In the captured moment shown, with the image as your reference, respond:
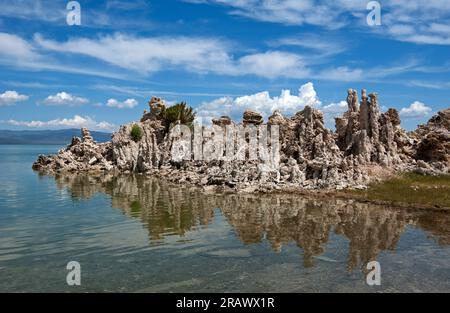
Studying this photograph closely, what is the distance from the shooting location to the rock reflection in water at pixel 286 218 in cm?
3303

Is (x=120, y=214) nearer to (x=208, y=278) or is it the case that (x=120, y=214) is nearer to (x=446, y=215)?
(x=208, y=278)

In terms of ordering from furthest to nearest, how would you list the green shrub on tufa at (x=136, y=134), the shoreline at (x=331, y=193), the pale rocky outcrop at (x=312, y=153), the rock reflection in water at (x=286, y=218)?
the green shrub on tufa at (x=136, y=134), the pale rocky outcrop at (x=312, y=153), the shoreline at (x=331, y=193), the rock reflection in water at (x=286, y=218)

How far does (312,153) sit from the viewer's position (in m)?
66.9

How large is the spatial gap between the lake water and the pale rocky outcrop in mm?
8367

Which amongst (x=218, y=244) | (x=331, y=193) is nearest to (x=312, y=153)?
(x=331, y=193)

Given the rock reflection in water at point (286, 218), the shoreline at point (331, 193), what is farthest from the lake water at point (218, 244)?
the shoreline at point (331, 193)

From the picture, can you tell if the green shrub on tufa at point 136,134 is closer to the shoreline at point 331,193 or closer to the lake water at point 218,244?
the shoreline at point 331,193

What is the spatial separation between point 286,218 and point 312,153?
90.5ft

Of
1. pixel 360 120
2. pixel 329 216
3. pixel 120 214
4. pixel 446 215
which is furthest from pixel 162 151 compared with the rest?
pixel 446 215

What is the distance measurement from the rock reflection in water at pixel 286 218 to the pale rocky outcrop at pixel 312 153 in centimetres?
732

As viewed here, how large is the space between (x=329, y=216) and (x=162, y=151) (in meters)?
56.7

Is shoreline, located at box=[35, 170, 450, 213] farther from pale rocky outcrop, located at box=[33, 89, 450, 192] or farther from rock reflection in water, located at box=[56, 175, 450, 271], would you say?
rock reflection in water, located at box=[56, 175, 450, 271]

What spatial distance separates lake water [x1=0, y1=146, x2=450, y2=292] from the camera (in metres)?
23.8
